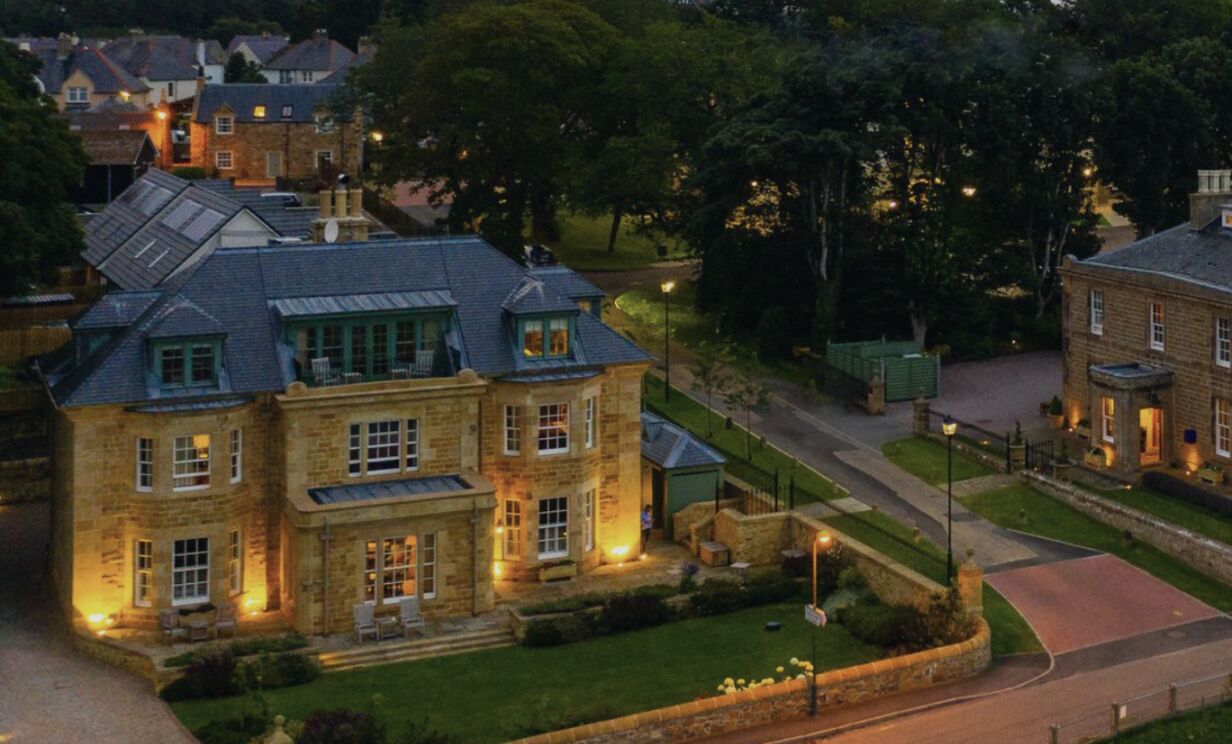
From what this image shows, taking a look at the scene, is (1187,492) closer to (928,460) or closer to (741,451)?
(928,460)

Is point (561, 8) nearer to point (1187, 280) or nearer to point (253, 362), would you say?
point (1187, 280)

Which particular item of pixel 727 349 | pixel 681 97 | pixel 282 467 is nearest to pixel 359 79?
pixel 681 97

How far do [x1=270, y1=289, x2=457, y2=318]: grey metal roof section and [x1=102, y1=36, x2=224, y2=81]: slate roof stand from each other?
109 meters

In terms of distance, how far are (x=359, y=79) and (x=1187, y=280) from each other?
2099 inches

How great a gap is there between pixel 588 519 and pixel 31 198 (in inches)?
1038

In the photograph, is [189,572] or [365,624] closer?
[365,624]

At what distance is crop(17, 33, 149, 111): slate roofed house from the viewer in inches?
5108

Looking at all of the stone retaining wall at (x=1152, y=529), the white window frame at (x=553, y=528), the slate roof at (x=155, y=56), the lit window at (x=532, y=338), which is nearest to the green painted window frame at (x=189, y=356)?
the lit window at (x=532, y=338)

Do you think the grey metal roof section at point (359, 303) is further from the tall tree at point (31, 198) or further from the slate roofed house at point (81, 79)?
the slate roofed house at point (81, 79)

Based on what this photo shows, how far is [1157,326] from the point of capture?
5738 cm

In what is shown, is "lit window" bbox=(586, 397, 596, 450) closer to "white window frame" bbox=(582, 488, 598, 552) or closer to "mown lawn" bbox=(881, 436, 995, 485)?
"white window frame" bbox=(582, 488, 598, 552)

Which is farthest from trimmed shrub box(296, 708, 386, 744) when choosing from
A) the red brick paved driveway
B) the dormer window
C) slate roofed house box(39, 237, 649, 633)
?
the red brick paved driveway

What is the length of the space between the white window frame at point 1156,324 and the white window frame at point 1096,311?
2510 mm

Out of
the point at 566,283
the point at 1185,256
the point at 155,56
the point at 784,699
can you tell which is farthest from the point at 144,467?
the point at 155,56
